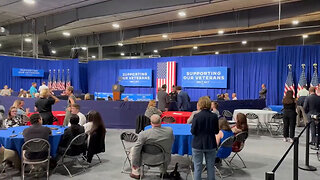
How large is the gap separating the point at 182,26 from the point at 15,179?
446 inches

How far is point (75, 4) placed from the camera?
11484mm

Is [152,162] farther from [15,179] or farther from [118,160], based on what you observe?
[15,179]

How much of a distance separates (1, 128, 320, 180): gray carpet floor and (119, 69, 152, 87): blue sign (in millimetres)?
9055

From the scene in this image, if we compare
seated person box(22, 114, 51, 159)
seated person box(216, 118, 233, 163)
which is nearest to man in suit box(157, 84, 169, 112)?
seated person box(216, 118, 233, 163)

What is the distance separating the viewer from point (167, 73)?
1490cm

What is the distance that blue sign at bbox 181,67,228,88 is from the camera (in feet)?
42.8

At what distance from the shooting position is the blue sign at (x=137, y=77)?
51.9 ft

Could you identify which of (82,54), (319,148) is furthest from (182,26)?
(82,54)

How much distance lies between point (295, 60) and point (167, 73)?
6.52 meters

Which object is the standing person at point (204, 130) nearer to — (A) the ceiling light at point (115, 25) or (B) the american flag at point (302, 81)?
(B) the american flag at point (302, 81)

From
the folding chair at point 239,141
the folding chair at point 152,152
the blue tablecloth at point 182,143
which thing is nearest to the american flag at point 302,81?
the folding chair at point 239,141

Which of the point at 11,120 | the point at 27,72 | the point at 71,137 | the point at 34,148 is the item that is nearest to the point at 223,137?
the point at 71,137

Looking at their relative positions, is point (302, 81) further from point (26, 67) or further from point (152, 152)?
point (26, 67)

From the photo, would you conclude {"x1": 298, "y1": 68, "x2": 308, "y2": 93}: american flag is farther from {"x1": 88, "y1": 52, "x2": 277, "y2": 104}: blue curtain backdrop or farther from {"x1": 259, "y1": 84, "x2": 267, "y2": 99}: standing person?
{"x1": 259, "y1": 84, "x2": 267, "y2": 99}: standing person
